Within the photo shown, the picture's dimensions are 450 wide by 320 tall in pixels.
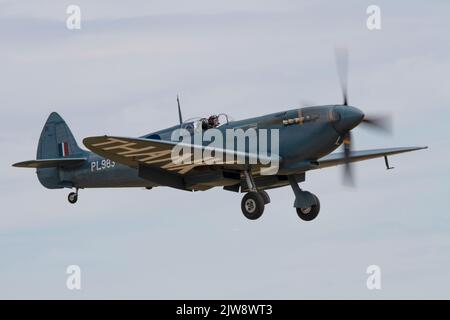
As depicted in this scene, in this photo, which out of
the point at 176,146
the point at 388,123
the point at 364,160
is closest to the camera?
the point at 176,146

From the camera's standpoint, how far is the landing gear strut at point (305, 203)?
67.2ft

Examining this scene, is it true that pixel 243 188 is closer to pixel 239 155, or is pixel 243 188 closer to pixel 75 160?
pixel 239 155

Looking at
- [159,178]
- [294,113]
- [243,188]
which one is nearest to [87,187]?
[159,178]

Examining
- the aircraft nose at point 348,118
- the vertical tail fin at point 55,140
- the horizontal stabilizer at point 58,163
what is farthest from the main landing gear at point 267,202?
the vertical tail fin at point 55,140

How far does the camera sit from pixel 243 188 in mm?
20953

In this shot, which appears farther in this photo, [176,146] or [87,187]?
[87,187]

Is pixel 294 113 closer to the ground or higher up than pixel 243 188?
higher up

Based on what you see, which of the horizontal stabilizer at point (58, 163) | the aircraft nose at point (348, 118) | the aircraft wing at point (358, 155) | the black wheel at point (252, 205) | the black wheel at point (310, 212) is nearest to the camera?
the aircraft nose at point (348, 118)

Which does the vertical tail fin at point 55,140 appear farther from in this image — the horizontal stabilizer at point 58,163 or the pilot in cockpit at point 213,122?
the pilot in cockpit at point 213,122

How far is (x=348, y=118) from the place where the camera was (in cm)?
1956

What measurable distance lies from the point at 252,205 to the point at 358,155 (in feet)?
9.17

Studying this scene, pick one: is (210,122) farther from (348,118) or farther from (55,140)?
(55,140)

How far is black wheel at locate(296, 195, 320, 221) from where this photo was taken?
20.6 meters

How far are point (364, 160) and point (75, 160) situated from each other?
6210 millimetres
